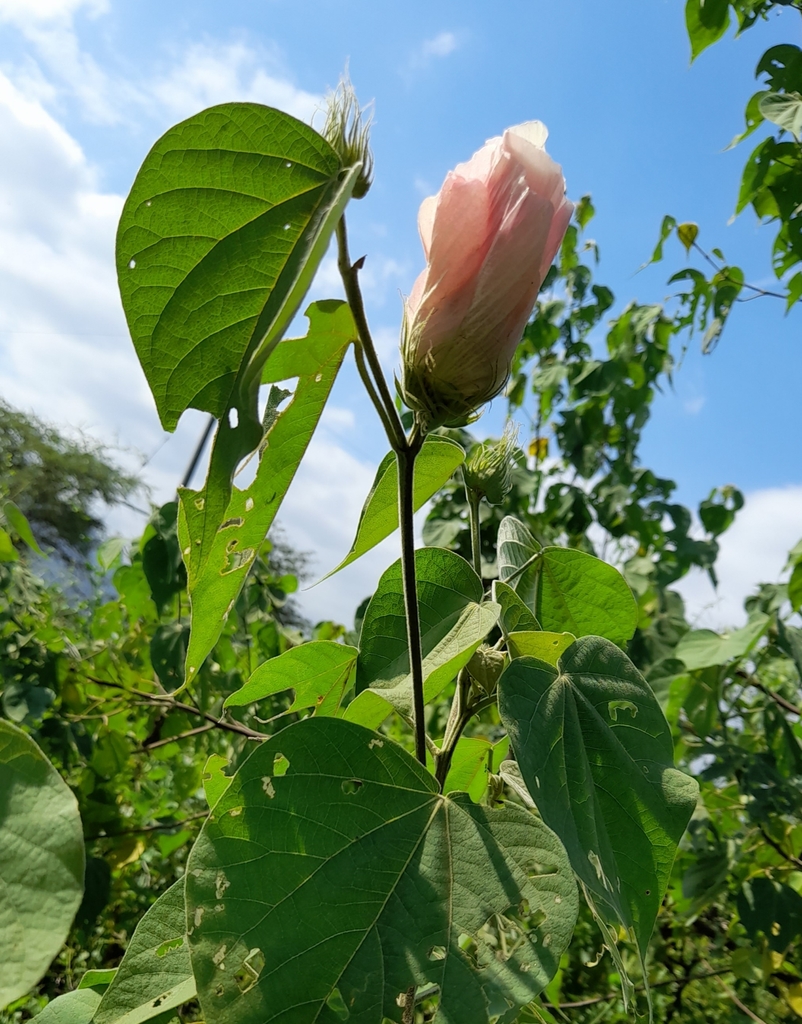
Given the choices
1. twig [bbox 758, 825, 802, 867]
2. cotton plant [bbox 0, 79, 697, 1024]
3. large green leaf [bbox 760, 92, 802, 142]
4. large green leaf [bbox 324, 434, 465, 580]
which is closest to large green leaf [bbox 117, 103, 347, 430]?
cotton plant [bbox 0, 79, 697, 1024]

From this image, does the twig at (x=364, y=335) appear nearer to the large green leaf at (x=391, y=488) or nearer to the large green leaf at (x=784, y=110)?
the large green leaf at (x=391, y=488)

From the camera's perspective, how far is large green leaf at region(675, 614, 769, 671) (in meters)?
1.22

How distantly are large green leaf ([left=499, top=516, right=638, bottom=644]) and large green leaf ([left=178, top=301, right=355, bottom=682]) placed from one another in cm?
21

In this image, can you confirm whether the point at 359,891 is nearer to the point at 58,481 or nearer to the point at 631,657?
the point at 631,657

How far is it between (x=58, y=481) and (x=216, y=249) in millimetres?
9878

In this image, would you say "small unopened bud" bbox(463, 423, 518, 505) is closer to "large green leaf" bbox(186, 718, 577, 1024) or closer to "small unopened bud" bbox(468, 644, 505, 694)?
"small unopened bud" bbox(468, 644, 505, 694)

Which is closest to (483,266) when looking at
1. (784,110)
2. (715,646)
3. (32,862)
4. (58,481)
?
(32,862)

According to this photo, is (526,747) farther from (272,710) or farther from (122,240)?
(272,710)

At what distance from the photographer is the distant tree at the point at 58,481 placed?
26.8 feet

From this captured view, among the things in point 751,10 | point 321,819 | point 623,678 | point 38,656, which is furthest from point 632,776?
point 38,656

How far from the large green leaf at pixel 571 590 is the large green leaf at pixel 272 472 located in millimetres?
208

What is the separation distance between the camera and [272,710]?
1820mm

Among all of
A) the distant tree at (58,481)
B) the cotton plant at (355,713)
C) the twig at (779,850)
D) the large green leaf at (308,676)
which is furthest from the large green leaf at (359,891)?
the distant tree at (58,481)

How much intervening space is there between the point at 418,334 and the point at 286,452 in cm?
9
